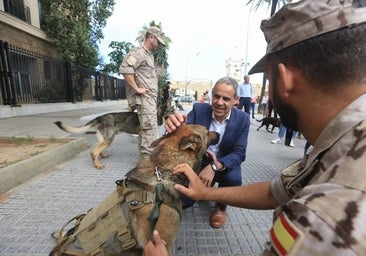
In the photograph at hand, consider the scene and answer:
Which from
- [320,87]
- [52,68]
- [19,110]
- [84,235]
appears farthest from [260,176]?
[52,68]

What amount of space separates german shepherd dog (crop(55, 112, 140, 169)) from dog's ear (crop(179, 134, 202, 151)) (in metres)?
2.99

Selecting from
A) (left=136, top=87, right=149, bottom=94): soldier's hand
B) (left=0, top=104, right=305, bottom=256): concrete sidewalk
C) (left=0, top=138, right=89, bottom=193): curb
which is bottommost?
(left=0, top=104, right=305, bottom=256): concrete sidewalk

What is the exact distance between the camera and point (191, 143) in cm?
204

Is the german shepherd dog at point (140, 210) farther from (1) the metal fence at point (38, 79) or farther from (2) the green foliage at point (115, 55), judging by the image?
(2) the green foliage at point (115, 55)

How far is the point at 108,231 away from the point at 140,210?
9.5 inches

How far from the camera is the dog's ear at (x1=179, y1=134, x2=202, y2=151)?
6.62ft

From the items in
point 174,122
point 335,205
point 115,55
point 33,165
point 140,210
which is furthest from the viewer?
point 115,55

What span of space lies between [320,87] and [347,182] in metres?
0.38

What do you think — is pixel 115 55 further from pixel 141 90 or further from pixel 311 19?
pixel 311 19

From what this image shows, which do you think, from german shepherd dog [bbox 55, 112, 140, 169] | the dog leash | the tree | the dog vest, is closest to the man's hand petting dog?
the dog leash

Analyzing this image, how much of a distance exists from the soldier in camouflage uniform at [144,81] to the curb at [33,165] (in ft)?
5.14

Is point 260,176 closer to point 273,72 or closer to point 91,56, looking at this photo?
point 273,72

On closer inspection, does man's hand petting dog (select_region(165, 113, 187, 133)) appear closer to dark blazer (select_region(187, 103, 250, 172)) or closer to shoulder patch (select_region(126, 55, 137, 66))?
dark blazer (select_region(187, 103, 250, 172))

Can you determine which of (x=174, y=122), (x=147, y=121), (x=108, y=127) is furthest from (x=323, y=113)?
(x=108, y=127)
